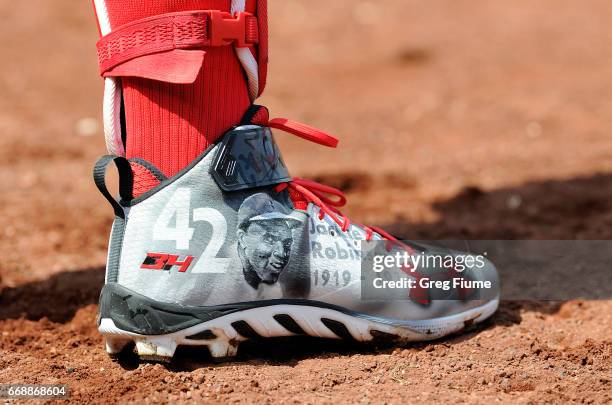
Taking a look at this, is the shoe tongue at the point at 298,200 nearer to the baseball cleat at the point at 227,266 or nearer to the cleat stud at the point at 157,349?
the baseball cleat at the point at 227,266

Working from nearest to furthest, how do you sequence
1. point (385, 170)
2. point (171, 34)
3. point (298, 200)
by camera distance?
1. point (171, 34)
2. point (298, 200)
3. point (385, 170)

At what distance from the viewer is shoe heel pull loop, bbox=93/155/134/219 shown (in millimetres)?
1548

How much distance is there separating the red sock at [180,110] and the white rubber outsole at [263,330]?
0.30 metres

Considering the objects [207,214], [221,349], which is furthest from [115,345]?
[207,214]

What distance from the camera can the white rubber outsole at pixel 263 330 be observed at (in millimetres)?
1555

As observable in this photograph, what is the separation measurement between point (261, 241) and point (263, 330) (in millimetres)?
170

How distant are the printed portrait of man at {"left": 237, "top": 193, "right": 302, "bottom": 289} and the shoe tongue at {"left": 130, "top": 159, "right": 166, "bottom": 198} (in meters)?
0.17

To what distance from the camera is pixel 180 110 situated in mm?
1577

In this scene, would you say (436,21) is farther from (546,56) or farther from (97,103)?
(97,103)

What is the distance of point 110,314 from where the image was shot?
5.13 feet

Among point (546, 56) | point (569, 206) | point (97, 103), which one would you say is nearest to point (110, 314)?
point (569, 206)

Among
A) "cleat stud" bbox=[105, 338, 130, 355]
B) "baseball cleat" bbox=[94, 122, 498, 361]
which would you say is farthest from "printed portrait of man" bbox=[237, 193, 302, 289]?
"cleat stud" bbox=[105, 338, 130, 355]

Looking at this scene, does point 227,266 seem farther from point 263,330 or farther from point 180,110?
point 180,110

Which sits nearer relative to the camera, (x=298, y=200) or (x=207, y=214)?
(x=207, y=214)
